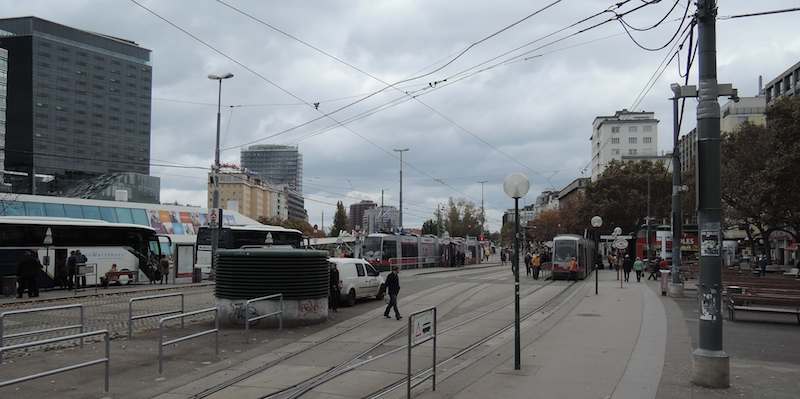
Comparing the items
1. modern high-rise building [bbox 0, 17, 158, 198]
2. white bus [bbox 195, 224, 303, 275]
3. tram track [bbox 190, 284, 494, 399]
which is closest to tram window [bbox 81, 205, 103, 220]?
white bus [bbox 195, 224, 303, 275]

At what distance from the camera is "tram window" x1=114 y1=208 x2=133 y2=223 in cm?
4938

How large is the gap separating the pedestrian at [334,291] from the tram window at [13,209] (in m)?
28.7

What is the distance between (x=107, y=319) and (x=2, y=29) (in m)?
93.2

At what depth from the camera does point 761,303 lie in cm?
1784

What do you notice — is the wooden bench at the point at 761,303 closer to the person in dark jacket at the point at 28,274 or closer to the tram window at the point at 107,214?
the person in dark jacket at the point at 28,274

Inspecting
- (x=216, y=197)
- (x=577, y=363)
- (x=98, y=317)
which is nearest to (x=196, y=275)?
(x=216, y=197)

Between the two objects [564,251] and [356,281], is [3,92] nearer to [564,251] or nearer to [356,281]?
[564,251]

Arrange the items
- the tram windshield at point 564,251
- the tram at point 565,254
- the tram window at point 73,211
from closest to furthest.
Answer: the tram at point 565,254 < the tram windshield at point 564,251 < the tram window at point 73,211

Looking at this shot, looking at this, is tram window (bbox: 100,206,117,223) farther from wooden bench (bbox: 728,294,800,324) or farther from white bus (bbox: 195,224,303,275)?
wooden bench (bbox: 728,294,800,324)

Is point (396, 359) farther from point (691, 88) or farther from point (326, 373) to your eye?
point (691, 88)

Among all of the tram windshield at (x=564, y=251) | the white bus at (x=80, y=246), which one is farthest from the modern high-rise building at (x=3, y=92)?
the tram windshield at (x=564, y=251)

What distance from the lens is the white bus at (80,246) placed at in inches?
1025

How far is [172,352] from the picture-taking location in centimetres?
1155

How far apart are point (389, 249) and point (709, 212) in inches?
1556
